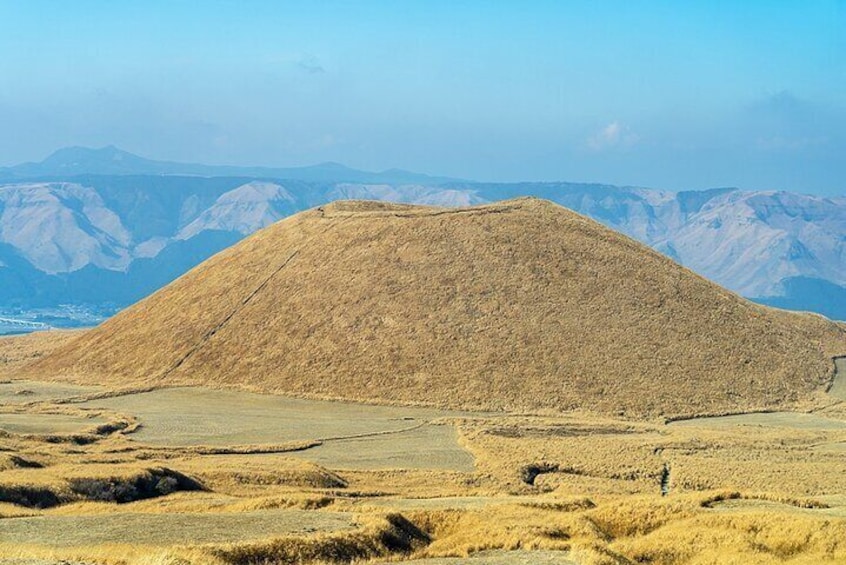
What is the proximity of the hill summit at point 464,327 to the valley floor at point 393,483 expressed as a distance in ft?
12.1

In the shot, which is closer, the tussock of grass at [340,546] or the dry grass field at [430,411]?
the tussock of grass at [340,546]

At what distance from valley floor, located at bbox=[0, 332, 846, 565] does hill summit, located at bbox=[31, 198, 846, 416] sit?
A: 145 inches

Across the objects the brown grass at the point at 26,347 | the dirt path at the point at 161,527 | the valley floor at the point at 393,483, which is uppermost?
the brown grass at the point at 26,347

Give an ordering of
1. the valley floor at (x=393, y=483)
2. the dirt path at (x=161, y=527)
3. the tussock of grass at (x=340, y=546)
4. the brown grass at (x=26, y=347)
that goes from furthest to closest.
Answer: the brown grass at (x=26, y=347), the valley floor at (x=393, y=483), the dirt path at (x=161, y=527), the tussock of grass at (x=340, y=546)

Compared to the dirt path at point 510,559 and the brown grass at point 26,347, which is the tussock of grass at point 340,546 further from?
the brown grass at point 26,347

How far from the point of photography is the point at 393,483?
44594 mm

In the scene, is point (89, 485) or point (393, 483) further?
point (393, 483)

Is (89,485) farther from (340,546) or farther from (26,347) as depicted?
(26,347)

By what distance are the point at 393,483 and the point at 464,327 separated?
34.4 m

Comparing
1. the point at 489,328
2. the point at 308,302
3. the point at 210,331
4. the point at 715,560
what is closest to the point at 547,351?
the point at 489,328

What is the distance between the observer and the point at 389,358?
7506 cm

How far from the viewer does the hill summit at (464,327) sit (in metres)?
72.0

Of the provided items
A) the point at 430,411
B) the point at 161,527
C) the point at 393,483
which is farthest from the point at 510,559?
the point at 430,411

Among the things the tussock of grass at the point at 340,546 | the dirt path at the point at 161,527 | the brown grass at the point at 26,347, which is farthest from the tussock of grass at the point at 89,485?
the brown grass at the point at 26,347
